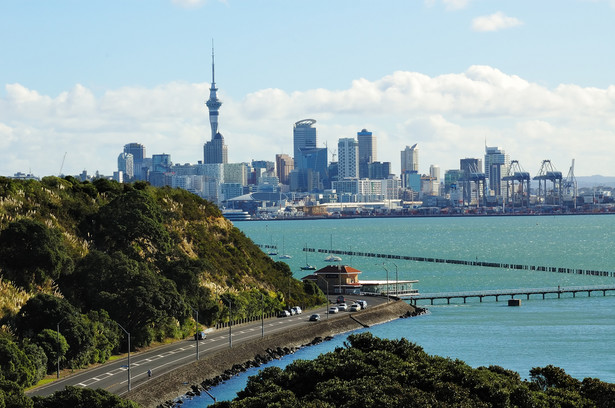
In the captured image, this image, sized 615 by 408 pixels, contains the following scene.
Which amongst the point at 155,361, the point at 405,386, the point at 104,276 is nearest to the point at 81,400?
the point at 405,386

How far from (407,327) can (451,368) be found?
58.9 m

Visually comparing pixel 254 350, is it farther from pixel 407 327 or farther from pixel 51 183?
pixel 51 183

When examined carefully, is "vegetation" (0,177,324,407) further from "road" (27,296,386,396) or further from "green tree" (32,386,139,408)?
"road" (27,296,386,396)

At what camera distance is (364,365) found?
54.3 m

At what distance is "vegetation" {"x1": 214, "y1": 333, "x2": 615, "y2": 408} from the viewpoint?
48.8 meters

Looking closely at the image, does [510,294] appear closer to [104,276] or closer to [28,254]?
[104,276]

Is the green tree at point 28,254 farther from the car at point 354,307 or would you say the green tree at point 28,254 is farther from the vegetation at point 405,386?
the vegetation at point 405,386

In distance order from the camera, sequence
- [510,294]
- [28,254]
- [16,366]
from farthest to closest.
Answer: [510,294] < [28,254] < [16,366]

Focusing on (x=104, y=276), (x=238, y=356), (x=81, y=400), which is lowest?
(x=238, y=356)

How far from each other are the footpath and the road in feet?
3.85

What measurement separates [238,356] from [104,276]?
14437 mm

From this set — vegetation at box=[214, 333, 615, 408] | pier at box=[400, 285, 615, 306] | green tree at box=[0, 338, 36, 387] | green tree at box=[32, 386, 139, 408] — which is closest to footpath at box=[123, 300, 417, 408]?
green tree at box=[0, 338, 36, 387]

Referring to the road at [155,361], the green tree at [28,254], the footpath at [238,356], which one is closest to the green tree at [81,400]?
the footpath at [238,356]

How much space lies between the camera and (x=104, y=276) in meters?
92.1
